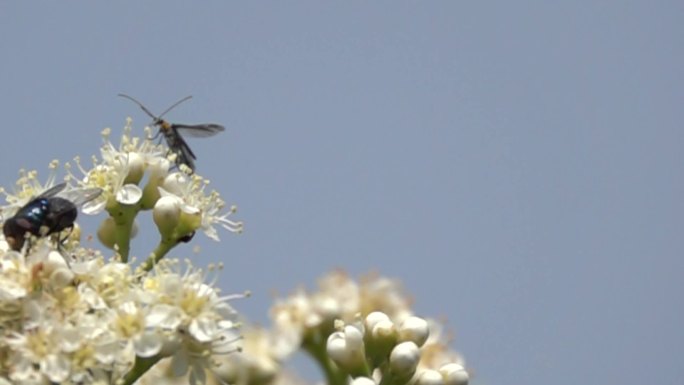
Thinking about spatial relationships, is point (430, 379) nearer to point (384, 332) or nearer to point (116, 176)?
point (384, 332)

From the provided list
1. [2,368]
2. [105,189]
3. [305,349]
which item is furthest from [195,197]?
[305,349]

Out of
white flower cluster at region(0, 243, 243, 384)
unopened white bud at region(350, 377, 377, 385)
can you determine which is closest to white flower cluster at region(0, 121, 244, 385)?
white flower cluster at region(0, 243, 243, 384)

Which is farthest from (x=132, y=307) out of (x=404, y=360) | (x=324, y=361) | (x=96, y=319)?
(x=324, y=361)

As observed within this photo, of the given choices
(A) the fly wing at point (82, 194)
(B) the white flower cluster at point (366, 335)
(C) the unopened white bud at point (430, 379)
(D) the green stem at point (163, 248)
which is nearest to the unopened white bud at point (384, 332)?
(B) the white flower cluster at point (366, 335)

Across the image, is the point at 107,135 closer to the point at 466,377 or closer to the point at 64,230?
the point at 64,230

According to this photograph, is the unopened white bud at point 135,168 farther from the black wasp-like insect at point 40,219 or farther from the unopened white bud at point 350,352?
the unopened white bud at point 350,352

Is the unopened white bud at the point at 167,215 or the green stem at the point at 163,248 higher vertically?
the unopened white bud at the point at 167,215
